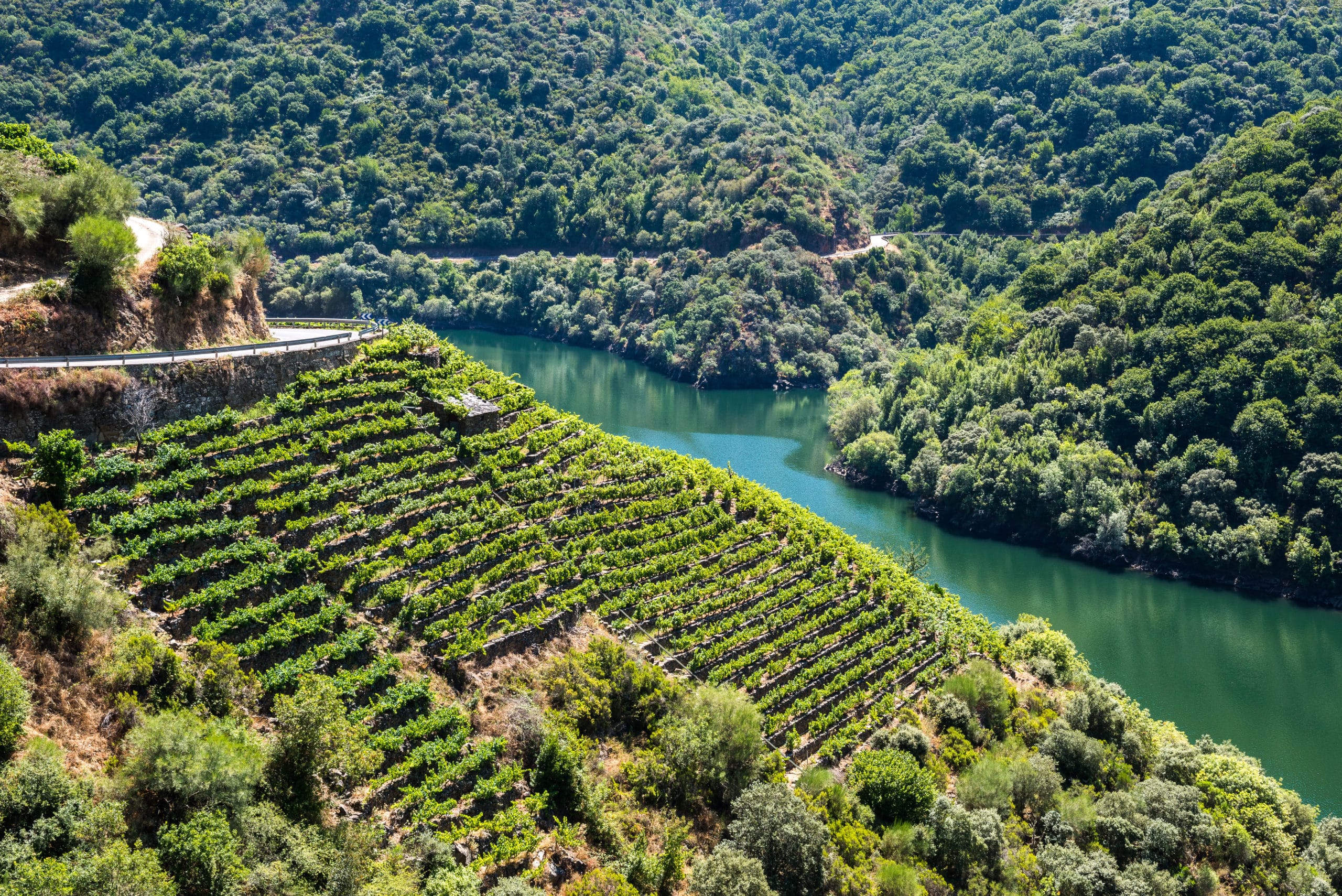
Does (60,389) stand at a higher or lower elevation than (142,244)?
lower

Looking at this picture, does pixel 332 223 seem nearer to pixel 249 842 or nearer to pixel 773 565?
pixel 773 565

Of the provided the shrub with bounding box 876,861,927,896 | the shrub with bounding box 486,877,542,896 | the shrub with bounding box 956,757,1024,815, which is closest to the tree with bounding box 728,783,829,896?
the shrub with bounding box 876,861,927,896

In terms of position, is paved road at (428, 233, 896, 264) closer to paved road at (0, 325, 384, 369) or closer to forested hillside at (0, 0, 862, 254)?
forested hillside at (0, 0, 862, 254)

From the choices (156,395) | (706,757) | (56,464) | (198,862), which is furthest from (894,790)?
(56,464)

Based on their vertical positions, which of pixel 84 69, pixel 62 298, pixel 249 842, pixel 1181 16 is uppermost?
pixel 1181 16

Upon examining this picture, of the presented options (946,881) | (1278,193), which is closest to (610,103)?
(1278,193)

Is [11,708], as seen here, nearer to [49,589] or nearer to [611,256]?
[49,589]
